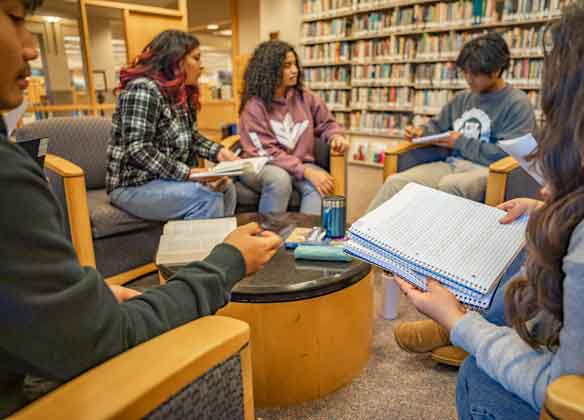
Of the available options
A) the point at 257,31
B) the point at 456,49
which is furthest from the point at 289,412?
the point at 257,31

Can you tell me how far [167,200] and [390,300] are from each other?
111cm

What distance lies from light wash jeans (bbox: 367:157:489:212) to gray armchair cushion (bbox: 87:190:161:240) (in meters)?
1.16

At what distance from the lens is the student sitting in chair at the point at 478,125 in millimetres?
2170

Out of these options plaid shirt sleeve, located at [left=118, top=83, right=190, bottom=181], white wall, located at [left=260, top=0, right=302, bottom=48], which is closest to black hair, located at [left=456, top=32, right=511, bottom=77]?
plaid shirt sleeve, located at [left=118, top=83, right=190, bottom=181]

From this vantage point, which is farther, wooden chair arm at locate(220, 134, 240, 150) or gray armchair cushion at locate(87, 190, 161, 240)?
wooden chair arm at locate(220, 134, 240, 150)

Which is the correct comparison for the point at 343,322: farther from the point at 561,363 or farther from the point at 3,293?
the point at 3,293

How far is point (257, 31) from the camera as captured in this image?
20.4 feet

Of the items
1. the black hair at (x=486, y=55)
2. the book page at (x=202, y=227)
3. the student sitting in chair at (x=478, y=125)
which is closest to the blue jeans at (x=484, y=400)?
the book page at (x=202, y=227)

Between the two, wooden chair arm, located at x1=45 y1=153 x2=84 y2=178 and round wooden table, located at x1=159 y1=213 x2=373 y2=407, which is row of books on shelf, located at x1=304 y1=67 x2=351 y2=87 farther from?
round wooden table, located at x1=159 y1=213 x2=373 y2=407

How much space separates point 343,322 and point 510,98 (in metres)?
1.61

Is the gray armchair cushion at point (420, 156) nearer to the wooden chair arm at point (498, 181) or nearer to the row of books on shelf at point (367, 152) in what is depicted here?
the wooden chair arm at point (498, 181)

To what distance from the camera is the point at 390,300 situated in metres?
1.87

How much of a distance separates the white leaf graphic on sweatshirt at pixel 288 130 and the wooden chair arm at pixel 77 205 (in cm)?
114

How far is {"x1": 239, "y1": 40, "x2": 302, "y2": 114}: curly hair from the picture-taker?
8.34 feet
